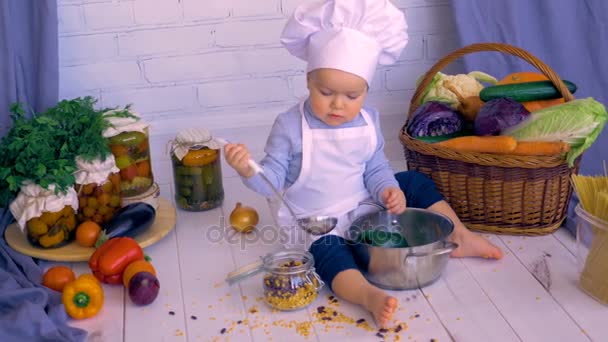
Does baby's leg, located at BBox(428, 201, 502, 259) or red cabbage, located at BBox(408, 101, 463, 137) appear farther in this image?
red cabbage, located at BBox(408, 101, 463, 137)

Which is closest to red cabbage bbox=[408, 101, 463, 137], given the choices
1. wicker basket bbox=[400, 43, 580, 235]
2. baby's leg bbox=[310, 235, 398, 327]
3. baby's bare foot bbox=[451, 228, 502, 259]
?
wicker basket bbox=[400, 43, 580, 235]

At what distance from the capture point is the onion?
1.86 meters

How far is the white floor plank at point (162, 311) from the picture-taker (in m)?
Answer: 1.47

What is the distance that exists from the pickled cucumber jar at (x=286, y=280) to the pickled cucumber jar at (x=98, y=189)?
1.39 ft

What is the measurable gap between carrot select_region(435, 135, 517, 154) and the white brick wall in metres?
0.68

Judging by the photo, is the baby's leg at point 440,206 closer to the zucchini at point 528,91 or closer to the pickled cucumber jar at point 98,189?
the zucchini at point 528,91

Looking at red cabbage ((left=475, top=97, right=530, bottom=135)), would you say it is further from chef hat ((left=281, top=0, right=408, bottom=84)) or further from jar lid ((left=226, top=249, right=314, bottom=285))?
jar lid ((left=226, top=249, right=314, bottom=285))

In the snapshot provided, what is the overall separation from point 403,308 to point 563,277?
1.21ft

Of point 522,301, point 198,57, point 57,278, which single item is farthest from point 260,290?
point 198,57

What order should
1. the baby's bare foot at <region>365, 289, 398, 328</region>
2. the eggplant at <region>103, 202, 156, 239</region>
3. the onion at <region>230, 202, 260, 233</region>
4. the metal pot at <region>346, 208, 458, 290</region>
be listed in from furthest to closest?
the onion at <region>230, 202, 260, 233</region>, the eggplant at <region>103, 202, 156, 239</region>, the metal pot at <region>346, 208, 458, 290</region>, the baby's bare foot at <region>365, 289, 398, 328</region>

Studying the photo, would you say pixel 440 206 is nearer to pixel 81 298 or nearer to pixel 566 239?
pixel 566 239

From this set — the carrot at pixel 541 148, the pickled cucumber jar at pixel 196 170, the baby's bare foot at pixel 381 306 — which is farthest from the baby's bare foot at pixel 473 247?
the pickled cucumber jar at pixel 196 170

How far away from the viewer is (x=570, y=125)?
1690 mm

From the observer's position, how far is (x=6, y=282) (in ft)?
5.15
